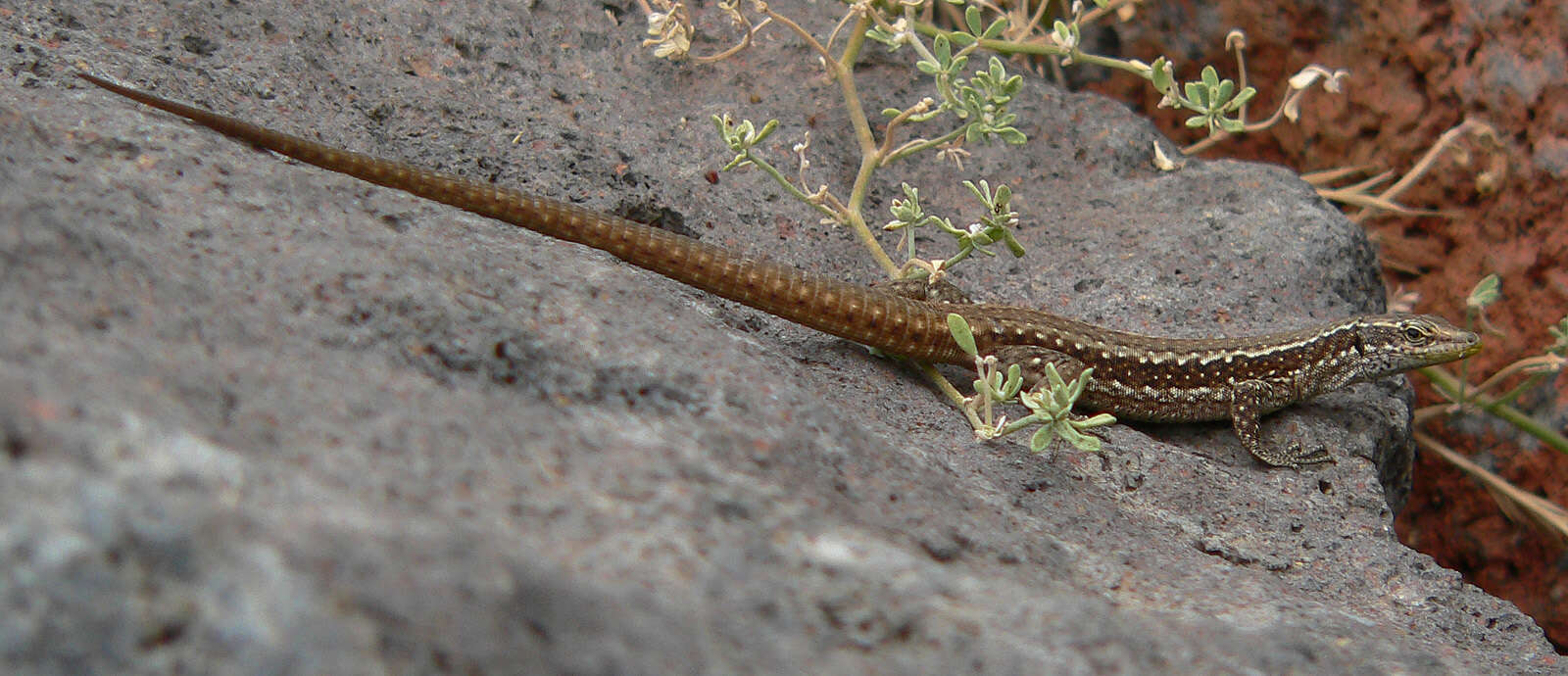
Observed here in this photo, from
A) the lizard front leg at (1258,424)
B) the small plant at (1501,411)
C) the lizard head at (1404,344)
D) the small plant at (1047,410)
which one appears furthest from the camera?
the small plant at (1501,411)

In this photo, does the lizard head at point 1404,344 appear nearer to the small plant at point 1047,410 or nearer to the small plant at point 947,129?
the small plant at point 947,129

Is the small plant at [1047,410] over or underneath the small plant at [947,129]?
underneath

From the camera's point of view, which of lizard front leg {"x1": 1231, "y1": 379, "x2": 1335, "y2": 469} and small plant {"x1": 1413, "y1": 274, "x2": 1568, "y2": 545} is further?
small plant {"x1": 1413, "y1": 274, "x2": 1568, "y2": 545}

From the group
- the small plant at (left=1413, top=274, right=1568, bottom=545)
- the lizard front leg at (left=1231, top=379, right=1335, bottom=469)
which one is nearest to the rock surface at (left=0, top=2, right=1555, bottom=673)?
the lizard front leg at (left=1231, top=379, right=1335, bottom=469)

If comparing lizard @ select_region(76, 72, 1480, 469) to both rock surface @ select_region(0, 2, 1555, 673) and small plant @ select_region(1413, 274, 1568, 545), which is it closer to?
rock surface @ select_region(0, 2, 1555, 673)

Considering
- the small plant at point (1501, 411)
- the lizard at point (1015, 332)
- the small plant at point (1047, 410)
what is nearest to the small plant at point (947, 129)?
the small plant at point (1047, 410)

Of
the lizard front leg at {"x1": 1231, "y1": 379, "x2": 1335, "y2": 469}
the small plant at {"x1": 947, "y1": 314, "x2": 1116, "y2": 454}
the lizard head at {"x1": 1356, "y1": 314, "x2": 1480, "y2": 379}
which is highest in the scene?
the lizard head at {"x1": 1356, "y1": 314, "x2": 1480, "y2": 379}

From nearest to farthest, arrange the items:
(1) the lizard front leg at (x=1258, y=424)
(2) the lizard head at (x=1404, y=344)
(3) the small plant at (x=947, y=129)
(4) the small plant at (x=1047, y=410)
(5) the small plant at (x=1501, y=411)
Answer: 1. (4) the small plant at (x=1047, y=410)
2. (3) the small plant at (x=947, y=129)
3. (1) the lizard front leg at (x=1258, y=424)
4. (2) the lizard head at (x=1404, y=344)
5. (5) the small plant at (x=1501, y=411)

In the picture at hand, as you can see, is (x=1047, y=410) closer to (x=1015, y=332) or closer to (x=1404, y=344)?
(x=1015, y=332)

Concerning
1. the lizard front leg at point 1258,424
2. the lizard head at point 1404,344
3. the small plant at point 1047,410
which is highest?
the lizard head at point 1404,344
